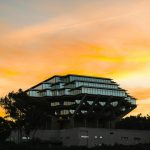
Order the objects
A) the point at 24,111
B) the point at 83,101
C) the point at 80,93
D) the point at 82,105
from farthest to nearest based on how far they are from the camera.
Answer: the point at 82,105 < the point at 83,101 < the point at 80,93 < the point at 24,111

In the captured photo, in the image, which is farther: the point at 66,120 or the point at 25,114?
the point at 66,120

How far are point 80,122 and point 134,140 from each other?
2407cm

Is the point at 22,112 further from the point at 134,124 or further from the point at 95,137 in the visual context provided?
the point at 134,124

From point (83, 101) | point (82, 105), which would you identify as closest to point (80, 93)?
point (83, 101)

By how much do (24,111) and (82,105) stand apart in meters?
25.9

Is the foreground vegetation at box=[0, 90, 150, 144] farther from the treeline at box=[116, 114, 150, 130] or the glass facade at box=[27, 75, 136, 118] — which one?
the treeline at box=[116, 114, 150, 130]

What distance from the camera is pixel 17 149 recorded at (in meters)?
112

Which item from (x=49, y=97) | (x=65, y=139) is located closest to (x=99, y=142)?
(x=65, y=139)

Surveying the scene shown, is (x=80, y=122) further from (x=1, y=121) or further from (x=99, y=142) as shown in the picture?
(x=1, y=121)

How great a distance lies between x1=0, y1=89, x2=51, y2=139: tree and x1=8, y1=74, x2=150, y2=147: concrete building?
39.6 ft

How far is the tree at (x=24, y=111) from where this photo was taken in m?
138

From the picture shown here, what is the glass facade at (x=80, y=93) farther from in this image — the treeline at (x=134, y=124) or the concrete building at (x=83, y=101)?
the treeline at (x=134, y=124)

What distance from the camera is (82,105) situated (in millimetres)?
158125

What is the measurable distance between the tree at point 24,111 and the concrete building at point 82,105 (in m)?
12.1
